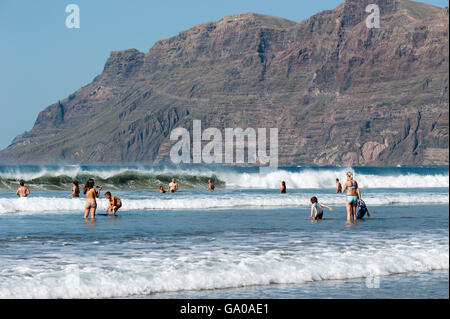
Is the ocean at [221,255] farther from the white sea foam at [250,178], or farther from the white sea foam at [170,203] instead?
the white sea foam at [250,178]

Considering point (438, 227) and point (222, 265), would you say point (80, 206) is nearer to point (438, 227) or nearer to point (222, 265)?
point (438, 227)

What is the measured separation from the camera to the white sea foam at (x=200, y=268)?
425 inches

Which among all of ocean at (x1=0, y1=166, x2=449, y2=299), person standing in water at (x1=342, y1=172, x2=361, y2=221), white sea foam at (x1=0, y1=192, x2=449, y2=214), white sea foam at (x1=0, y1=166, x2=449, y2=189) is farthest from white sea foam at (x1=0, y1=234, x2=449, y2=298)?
white sea foam at (x1=0, y1=166, x2=449, y2=189)

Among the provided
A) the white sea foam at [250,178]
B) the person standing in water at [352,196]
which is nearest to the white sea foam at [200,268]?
the person standing in water at [352,196]

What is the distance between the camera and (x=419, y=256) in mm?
14023

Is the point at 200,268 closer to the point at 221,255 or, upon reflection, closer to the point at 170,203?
the point at 221,255

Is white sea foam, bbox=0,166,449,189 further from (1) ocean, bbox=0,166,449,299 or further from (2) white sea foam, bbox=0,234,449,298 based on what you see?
(2) white sea foam, bbox=0,234,449,298

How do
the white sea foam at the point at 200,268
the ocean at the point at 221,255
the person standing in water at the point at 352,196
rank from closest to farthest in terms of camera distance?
the white sea foam at the point at 200,268 → the ocean at the point at 221,255 → the person standing in water at the point at 352,196

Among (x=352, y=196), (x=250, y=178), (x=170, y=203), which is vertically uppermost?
(x=352, y=196)

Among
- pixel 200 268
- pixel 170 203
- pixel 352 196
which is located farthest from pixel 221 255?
pixel 170 203

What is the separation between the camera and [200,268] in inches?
484

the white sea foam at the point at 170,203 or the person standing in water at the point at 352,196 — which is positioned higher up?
the person standing in water at the point at 352,196
